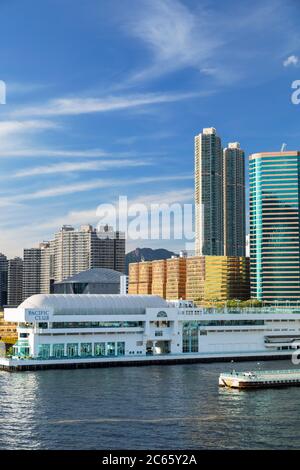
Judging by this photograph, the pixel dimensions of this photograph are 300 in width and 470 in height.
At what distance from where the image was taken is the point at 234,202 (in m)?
146

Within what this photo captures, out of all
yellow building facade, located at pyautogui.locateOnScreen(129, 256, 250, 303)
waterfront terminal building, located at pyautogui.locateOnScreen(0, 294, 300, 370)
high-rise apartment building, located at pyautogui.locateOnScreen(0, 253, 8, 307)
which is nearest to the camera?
waterfront terminal building, located at pyautogui.locateOnScreen(0, 294, 300, 370)

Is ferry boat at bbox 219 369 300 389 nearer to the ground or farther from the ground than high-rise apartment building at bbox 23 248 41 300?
nearer to the ground

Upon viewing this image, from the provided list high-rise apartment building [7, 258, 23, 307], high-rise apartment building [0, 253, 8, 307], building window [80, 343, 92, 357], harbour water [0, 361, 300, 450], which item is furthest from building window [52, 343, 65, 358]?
high-rise apartment building [7, 258, 23, 307]

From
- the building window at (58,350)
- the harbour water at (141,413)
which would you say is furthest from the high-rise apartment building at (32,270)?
the harbour water at (141,413)

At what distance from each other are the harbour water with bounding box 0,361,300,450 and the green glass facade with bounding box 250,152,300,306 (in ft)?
174

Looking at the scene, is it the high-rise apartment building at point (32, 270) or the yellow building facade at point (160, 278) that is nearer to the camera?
the yellow building facade at point (160, 278)

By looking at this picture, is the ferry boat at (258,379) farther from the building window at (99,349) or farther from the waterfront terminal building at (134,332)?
the building window at (99,349)

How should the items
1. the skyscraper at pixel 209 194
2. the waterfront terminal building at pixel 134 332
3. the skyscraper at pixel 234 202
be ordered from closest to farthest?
the waterfront terminal building at pixel 134 332
the skyscraper at pixel 209 194
the skyscraper at pixel 234 202

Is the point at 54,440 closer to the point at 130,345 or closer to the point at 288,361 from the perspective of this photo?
the point at 130,345

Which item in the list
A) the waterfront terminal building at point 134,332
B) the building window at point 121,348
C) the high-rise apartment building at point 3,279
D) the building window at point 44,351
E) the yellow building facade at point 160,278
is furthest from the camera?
the high-rise apartment building at point 3,279

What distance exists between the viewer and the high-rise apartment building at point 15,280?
152 meters

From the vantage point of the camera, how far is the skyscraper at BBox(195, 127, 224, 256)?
13975 cm

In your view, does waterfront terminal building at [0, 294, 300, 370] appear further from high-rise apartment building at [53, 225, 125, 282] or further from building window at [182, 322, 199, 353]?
high-rise apartment building at [53, 225, 125, 282]

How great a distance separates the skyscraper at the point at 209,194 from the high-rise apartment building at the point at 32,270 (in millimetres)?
37192
